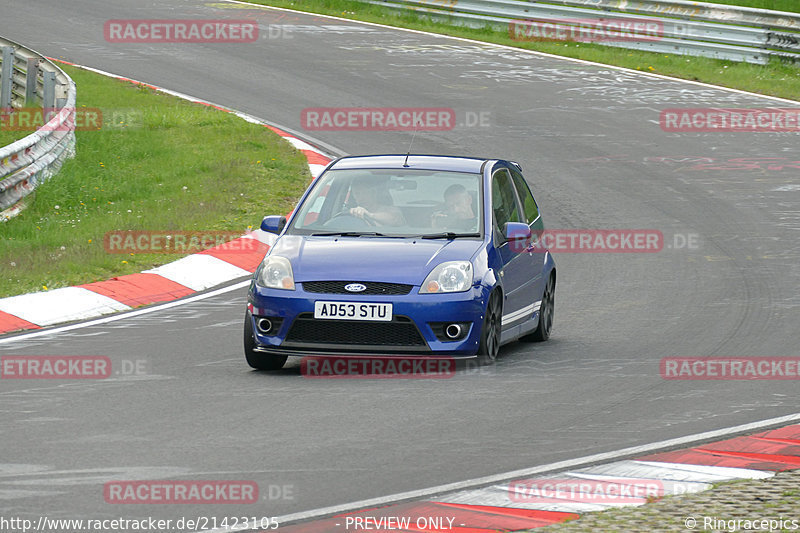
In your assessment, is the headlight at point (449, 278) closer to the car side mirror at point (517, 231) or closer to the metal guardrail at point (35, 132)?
the car side mirror at point (517, 231)

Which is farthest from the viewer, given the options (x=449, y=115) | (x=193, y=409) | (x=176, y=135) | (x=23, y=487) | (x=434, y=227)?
(x=449, y=115)

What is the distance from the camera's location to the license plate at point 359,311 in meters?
9.41

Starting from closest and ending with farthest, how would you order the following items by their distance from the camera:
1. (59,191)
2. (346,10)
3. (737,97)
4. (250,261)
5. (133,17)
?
1. (250,261)
2. (59,191)
3. (737,97)
4. (133,17)
5. (346,10)

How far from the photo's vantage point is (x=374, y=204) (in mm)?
10570

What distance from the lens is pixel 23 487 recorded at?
6516 mm

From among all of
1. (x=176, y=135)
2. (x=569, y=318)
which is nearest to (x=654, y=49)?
(x=176, y=135)

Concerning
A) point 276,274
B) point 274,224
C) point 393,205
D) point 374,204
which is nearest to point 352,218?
point 374,204

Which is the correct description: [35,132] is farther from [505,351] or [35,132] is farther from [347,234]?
[505,351]

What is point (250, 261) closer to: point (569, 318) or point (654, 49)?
point (569, 318)

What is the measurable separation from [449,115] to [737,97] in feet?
16.8

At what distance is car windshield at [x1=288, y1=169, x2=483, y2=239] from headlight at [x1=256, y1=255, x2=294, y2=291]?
0.64m

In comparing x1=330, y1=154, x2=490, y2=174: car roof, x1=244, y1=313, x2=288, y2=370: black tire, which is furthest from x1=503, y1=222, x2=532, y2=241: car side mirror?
x1=244, y1=313, x2=288, y2=370: black tire

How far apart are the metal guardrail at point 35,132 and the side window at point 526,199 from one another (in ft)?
20.3

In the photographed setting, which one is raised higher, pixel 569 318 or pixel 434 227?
pixel 434 227
